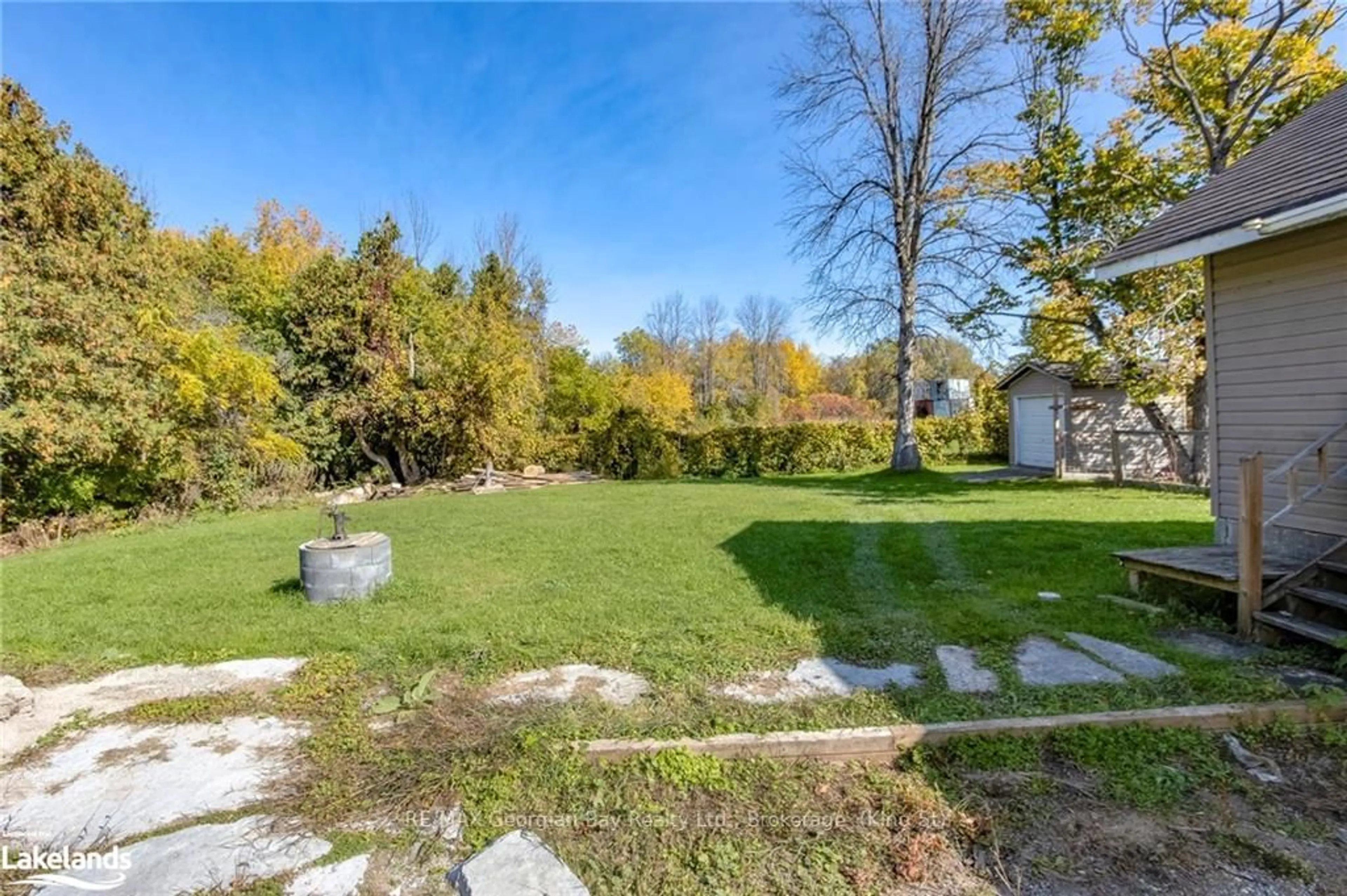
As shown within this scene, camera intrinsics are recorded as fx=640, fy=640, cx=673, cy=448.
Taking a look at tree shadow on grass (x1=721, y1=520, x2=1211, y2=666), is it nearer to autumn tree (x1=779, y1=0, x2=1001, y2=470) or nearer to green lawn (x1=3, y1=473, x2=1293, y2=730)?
green lawn (x1=3, y1=473, x2=1293, y2=730)

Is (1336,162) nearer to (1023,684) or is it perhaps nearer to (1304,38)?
(1023,684)

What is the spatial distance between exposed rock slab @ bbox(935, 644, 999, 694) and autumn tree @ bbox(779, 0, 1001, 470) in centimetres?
1302

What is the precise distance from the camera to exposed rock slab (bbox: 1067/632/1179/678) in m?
3.36

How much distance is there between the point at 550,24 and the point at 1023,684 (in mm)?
9830

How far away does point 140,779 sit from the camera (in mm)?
2730

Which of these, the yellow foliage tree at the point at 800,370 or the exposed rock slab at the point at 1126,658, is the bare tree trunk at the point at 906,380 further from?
the yellow foliage tree at the point at 800,370

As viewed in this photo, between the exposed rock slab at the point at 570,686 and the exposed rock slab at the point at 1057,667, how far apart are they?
2.05 meters

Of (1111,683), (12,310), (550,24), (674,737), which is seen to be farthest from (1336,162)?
(12,310)

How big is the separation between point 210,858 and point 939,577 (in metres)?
5.09

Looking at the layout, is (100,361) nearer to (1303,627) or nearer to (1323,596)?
(1303,627)

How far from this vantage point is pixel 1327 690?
9.78 feet

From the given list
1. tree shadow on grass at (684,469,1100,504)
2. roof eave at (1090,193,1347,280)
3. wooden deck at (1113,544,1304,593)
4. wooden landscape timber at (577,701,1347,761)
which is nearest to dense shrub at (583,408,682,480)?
tree shadow on grass at (684,469,1100,504)

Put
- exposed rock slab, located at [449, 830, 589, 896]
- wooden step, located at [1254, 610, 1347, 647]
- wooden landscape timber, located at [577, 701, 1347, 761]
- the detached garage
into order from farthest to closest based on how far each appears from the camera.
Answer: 1. the detached garage
2. wooden step, located at [1254, 610, 1347, 647]
3. wooden landscape timber, located at [577, 701, 1347, 761]
4. exposed rock slab, located at [449, 830, 589, 896]

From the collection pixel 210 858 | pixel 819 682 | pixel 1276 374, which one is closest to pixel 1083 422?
pixel 1276 374
